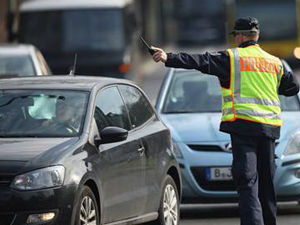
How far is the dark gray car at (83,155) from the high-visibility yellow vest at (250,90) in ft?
2.84

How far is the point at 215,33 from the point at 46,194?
57.8 metres

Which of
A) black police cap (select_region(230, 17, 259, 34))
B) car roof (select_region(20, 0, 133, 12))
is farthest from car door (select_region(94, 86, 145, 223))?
car roof (select_region(20, 0, 133, 12))

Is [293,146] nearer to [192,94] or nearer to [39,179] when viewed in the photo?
[192,94]

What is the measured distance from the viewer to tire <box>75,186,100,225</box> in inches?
289

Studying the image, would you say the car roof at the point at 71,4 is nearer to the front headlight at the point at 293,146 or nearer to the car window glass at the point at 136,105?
the front headlight at the point at 293,146

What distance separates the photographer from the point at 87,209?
7.54 metres

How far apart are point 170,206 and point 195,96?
10.1 ft

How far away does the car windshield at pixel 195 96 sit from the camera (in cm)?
1207

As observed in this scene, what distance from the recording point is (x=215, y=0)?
64062mm

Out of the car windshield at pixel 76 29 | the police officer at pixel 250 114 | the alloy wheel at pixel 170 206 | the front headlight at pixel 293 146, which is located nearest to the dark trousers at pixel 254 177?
the police officer at pixel 250 114

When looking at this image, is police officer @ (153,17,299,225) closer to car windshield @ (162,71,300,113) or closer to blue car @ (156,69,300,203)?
blue car @ (156,69,300,203)

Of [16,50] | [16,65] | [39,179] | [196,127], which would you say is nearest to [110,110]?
[39,179]

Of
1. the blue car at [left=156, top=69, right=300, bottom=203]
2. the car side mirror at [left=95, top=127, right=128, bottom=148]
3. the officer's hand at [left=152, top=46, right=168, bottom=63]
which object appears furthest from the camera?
the blue car at [left=156, top=69, right=300, bottom=203]

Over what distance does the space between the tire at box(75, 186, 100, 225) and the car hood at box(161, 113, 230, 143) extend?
3.36 metres
